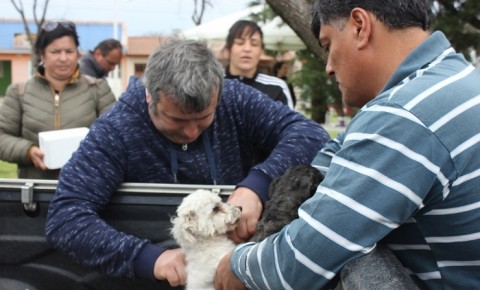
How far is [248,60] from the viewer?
5.33 metres

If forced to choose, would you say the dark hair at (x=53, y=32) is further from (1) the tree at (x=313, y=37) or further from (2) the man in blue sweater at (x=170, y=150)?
(2) the man in blue sweater at (x=170, y=150)

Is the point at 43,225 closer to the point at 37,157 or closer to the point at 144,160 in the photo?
the point at 144,160

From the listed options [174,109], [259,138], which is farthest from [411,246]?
[259,138]

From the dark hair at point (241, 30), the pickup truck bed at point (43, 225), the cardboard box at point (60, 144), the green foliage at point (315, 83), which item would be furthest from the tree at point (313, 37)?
the pickup truck bed at point (43, 225)

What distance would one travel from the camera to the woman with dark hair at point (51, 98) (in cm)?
454

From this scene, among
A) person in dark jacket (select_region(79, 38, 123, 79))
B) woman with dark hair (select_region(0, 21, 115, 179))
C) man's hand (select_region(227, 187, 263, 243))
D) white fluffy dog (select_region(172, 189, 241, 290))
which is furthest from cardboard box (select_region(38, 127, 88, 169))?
person in dark jacket (select_region(79, 38, 123, 79))

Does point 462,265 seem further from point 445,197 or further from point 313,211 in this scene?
point 313,211

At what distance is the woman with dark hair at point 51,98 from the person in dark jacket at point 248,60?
43.7 inches

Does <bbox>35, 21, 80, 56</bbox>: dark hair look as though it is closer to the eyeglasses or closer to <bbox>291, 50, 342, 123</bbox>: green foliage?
the eyeglasses

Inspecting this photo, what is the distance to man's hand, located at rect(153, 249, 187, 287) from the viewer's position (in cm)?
241

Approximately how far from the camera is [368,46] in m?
1.66

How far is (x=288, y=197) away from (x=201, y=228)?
0.72 metres

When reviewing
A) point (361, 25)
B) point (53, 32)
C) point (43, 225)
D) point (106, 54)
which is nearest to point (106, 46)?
point (106, 54)

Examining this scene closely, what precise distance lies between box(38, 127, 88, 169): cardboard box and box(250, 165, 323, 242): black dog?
1696mm
